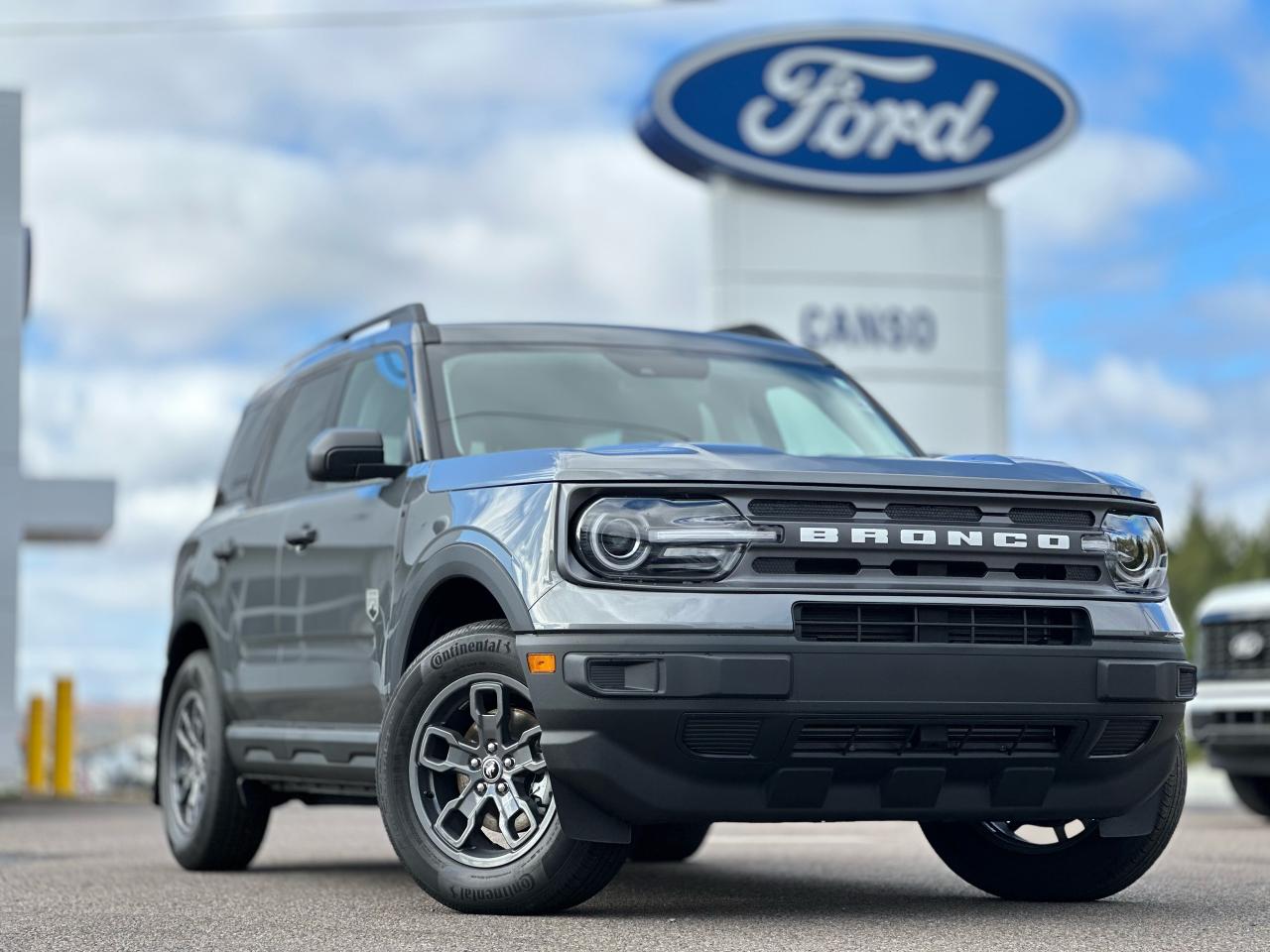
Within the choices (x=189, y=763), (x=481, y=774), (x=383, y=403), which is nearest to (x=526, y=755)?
(x=481, y=774)

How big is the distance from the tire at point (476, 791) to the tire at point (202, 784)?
6.85 ft

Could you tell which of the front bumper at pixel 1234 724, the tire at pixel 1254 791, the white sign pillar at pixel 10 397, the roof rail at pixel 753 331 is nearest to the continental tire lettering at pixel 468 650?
the roof rail at pixel 753 331

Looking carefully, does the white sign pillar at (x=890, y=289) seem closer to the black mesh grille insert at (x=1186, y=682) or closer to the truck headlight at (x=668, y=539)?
the black mesh grille insert at (x=1186, y=682)

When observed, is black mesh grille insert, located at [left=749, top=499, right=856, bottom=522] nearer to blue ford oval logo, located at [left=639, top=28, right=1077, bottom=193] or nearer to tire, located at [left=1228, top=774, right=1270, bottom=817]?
tire, located at [left=1228, top=774, right=1270, bottom=817]

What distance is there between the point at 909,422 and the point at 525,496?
84.0ft

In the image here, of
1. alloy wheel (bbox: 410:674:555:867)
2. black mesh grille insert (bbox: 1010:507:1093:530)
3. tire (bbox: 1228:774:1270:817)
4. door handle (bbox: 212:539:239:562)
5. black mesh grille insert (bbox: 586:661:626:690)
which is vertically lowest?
tire (bbox: 1228:774:1270:817)

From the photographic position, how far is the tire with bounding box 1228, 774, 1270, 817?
1234 cm

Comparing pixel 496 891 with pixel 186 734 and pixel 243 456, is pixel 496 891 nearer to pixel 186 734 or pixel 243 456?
pixel 186 734

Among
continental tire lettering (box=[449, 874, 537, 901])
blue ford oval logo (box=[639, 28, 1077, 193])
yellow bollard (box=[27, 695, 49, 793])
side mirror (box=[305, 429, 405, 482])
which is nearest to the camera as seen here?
continental tire lettering (box=[449, 874, 537, 901])

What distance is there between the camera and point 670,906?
6.65 m

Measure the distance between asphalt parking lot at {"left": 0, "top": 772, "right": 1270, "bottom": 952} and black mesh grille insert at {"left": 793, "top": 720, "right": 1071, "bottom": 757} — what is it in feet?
1.61

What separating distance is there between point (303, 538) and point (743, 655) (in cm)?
251

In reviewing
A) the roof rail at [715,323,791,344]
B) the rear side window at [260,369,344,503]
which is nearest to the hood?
the rear side window at [260,369,344,503]

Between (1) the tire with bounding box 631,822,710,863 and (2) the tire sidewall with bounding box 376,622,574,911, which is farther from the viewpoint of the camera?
(1) the tire with bounding box 631,822,710,863
